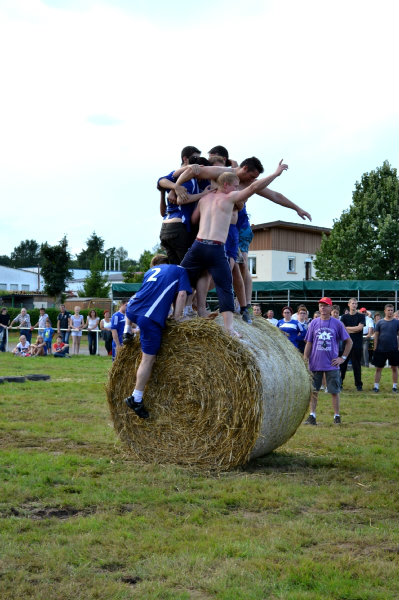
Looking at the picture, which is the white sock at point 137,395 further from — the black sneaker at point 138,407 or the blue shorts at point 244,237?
the blue shorts at point 244,237

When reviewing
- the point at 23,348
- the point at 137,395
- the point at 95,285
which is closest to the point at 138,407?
the point at 137,395

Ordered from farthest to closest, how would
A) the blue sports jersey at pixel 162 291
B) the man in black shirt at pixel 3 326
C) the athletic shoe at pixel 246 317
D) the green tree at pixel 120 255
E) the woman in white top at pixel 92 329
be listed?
the green tree at pixel 120 255 < the man in black shirt at pixel 3 326 < the woman in white top at pixel 92 329 < the athletic shoe at pixel 246 317 < the blue sports jersey at pixel 162 291

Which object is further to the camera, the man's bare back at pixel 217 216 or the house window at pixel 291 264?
the house window at pixel 291 264

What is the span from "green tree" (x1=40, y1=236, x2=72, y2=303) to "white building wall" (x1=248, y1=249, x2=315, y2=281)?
15.6m

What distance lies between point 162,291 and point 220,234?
905 millimetres

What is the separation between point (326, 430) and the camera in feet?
36.9

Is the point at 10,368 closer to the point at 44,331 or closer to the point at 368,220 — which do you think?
the point at 44,331

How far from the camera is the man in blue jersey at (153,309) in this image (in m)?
8.34

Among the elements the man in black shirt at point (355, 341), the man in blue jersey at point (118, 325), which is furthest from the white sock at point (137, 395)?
the man in black shirt at point (355, 341)

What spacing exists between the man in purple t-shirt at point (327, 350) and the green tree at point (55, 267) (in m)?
51.6

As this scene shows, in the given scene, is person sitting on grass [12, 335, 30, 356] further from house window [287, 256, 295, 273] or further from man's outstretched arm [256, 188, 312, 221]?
A: house window [287, 256, 295, 273]

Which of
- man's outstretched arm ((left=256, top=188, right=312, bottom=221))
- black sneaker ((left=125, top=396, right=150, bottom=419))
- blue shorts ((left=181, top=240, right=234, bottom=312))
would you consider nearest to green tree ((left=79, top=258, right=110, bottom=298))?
man's outstretched arm ((left=256, top=188, right=312, bottom=221))

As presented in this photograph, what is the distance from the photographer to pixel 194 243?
8320 mm

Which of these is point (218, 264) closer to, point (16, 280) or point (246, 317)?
point (246, 317)
